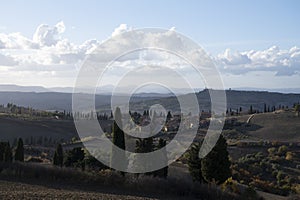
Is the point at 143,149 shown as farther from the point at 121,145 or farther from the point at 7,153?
the point at 7,153

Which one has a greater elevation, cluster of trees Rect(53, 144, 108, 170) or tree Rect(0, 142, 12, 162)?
tree Rect(0, 142, 12, 162)

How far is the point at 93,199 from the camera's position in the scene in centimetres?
2027

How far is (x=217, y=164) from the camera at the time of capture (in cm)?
3023

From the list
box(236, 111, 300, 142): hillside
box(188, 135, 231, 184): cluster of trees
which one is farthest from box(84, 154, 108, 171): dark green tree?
box(236, 111, 300, 142): hillside

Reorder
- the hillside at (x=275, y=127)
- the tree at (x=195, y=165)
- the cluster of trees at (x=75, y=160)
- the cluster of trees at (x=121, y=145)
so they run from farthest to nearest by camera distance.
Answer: the hillside at (x=275, y=127) < the cluster of trees at (x=75, y=160) < the tree at (x=195, y=165) < the cluster of trees at (x=121, y=145)

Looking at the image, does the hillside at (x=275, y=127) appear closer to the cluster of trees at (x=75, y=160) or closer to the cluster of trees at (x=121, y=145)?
the cluster of trees at (x=75, y=160)

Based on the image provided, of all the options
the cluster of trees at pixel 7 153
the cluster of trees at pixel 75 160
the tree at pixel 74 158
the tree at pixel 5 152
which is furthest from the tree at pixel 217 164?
the tree at pixel 5 152

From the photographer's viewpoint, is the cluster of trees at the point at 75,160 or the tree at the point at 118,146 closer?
the tree at the point at 118,146

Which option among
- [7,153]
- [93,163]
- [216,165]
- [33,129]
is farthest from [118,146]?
[33,129]

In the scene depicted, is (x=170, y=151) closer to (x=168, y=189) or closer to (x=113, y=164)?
(x=113, y=164)

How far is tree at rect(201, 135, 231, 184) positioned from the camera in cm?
3020

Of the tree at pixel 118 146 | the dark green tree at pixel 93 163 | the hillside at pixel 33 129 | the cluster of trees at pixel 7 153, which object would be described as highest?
the tree at pixel 118 146

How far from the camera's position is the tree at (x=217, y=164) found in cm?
3020

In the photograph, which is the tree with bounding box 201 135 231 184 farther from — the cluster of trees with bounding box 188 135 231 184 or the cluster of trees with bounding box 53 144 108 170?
the cluster of trees with bounding box 53 144 108 170
